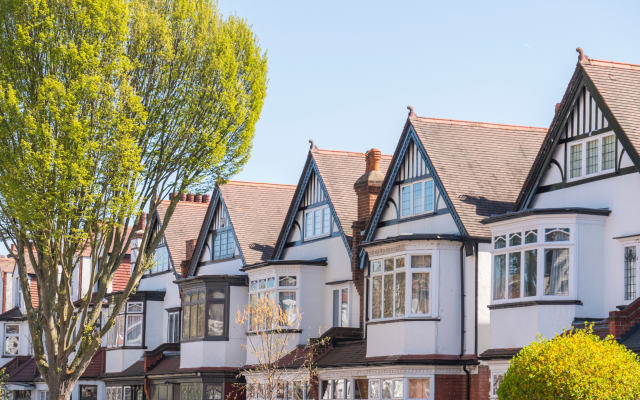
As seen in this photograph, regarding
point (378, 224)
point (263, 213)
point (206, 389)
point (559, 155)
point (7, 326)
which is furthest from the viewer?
point (7, 326)

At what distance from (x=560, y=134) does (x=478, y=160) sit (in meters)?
4.62

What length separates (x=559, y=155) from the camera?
77.4 ft

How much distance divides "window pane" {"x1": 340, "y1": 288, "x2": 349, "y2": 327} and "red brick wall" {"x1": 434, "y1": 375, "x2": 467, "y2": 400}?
22.0ft

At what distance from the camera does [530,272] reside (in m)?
22.4

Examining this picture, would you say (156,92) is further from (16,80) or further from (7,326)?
(7,326)

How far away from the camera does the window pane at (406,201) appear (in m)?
28.2

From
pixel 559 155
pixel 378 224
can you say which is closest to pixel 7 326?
pixel 378 224

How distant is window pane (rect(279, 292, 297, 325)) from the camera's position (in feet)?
105

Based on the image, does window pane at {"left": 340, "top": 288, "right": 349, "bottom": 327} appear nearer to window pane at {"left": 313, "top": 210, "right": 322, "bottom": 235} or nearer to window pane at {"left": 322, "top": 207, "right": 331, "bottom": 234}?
window pane at {"left": 322, "top": 207, "right": 331, "bottom": 234}

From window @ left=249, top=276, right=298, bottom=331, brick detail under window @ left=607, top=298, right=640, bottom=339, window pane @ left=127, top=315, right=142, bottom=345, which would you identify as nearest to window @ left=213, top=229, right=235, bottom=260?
window @ left=249, top=276, right=298, bottom=331

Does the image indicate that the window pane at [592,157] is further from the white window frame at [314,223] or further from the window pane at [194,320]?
the window pane at [194,320]

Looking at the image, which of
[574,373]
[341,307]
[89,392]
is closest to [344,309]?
[341,307]

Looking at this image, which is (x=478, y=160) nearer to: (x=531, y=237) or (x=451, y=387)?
(x=531, y=237)

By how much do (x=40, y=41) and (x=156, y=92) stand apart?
3373 millimetres
